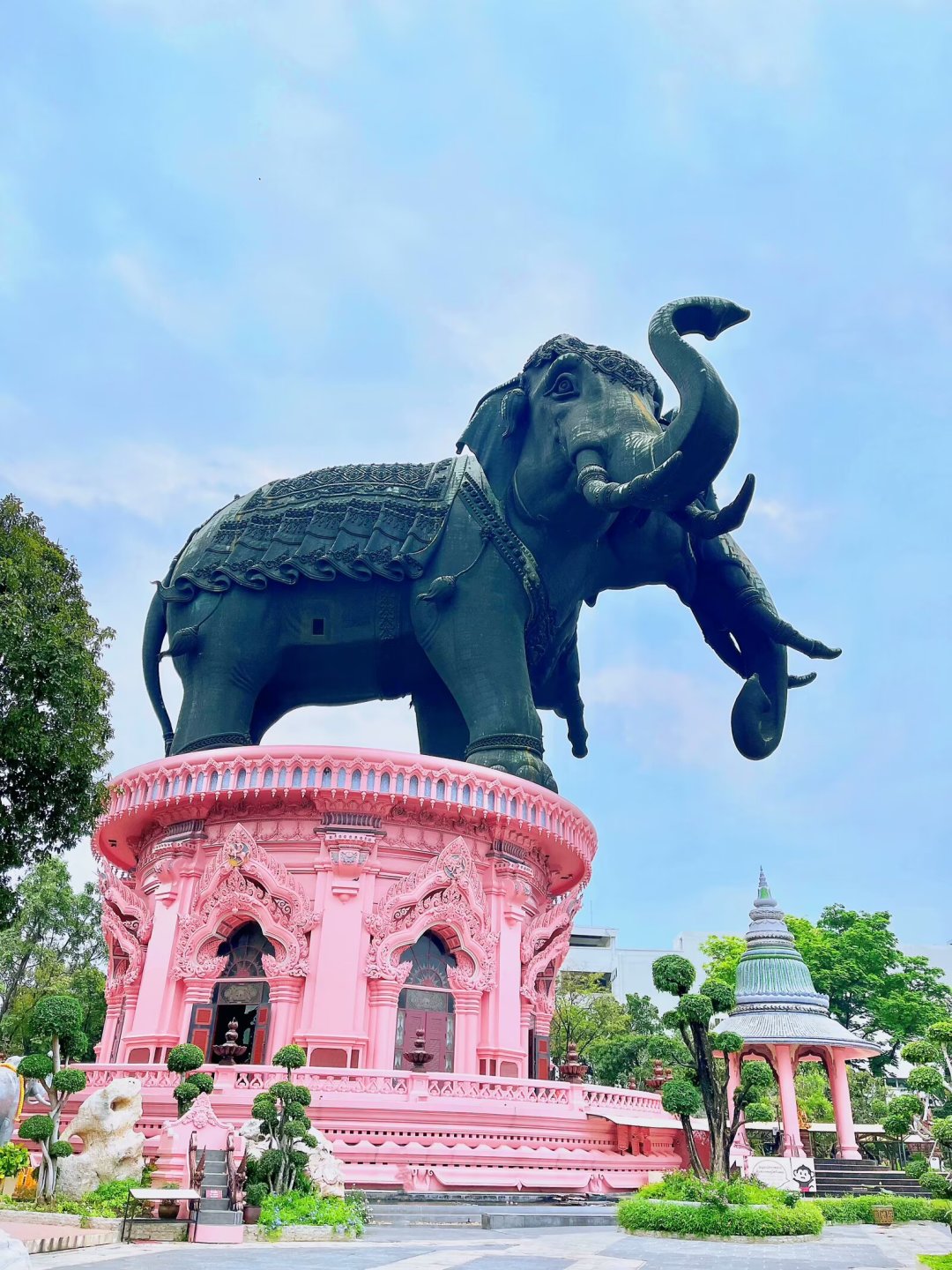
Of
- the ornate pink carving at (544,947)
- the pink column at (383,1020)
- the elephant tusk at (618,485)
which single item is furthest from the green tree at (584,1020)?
the elephant tusk at (618,485)

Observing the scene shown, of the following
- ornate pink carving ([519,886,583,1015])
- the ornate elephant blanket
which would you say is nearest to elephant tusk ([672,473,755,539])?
the ornate elephant blanket

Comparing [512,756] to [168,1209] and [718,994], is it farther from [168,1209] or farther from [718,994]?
[168,1209]

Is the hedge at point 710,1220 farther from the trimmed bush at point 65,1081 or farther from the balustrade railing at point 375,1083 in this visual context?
the trimmed bush at point 65,1081

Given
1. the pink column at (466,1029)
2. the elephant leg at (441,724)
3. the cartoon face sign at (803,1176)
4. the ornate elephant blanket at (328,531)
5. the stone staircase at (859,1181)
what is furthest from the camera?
the stone staircase at (859,1181)

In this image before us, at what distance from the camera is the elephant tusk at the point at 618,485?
20.0 metres

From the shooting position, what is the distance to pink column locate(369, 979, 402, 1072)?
18828 mm

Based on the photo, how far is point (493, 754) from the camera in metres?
21.8

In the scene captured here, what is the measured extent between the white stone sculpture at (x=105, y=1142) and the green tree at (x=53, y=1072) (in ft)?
0.69

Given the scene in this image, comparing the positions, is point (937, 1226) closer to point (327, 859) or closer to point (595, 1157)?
point (595, 1157)

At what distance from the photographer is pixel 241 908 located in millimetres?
20000

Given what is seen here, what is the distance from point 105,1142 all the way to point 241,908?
20.8 feet

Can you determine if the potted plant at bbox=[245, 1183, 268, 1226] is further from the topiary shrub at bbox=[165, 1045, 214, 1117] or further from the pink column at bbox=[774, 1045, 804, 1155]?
the pink column at bbox=[774, 1045, 804, 1155]

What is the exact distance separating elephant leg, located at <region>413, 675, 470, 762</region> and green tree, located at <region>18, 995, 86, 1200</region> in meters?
11.8

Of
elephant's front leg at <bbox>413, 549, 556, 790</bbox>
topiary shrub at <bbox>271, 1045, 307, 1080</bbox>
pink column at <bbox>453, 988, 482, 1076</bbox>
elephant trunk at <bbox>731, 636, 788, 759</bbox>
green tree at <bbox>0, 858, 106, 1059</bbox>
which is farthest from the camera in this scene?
green tree at <bbox>0, 858, 106, 1059</bbox>
